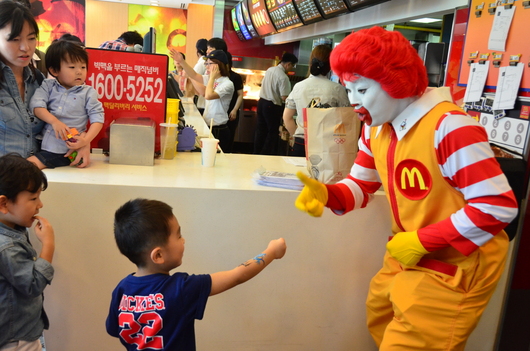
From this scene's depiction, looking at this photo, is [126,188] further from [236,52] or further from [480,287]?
[236,52]

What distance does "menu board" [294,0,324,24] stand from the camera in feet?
17.6

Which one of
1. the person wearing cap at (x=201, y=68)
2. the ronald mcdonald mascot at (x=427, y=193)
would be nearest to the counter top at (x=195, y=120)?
the person wearing cap at (x=201, y=68)

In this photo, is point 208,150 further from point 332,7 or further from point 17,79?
point 332,7

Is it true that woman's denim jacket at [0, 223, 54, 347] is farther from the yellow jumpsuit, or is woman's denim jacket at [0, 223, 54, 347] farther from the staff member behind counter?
the staff member behind counter

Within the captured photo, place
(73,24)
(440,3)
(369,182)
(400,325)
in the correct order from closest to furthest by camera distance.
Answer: (400,325) < (369,182) < (440,3) < (73,24)

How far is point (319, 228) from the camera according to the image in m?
2.20

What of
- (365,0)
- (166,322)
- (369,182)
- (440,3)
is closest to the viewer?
(166,322)

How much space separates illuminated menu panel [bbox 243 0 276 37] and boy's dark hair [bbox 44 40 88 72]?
5924 mm

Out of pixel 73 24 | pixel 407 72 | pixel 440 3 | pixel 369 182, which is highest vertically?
pixel 73 24

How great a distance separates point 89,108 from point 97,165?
297 millimetres

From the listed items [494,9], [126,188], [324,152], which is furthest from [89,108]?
[494,9]

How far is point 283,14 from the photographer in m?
6.76

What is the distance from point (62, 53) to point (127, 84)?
0.43 metres

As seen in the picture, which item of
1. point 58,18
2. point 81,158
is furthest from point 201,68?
point 58,18
